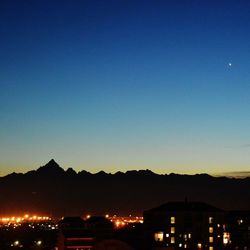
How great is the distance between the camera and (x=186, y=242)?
6794 centimetres

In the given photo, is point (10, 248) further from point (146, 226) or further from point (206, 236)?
point (206, 236)

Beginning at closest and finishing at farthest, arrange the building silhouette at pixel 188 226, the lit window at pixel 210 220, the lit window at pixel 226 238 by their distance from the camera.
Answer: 1. the building silhouette at pixel 188 226
2. the lit window at pixel 210 220
3. the lit window at pixel 226 238

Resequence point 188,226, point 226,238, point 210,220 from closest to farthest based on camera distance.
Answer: point 188,226, point 210,220, point 226,238

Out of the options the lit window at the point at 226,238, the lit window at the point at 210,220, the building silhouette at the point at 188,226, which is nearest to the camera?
the building silhouette at the point at 188,226

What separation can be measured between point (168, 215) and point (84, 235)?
17.2 m

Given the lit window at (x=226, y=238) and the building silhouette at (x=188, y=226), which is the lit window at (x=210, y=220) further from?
the lit window at (x=226, y=238)

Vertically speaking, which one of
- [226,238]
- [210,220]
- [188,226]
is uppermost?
[210,220]

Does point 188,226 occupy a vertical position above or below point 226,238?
above

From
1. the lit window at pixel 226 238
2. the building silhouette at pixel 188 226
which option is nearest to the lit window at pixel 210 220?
the building silhouette at pixel 188 226

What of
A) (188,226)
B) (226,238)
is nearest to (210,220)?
(188,226)

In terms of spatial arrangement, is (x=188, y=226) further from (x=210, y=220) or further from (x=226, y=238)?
(x=226, y=238)

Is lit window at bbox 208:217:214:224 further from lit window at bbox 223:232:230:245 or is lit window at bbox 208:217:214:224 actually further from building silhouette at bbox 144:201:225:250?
lit window at bbox 223:232:230:245

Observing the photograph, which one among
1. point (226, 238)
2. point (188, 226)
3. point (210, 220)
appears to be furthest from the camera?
point (226, 238)

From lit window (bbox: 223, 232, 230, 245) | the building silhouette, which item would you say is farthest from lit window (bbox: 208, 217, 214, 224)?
lit window (bbox: 223, 232, 230, 245)
